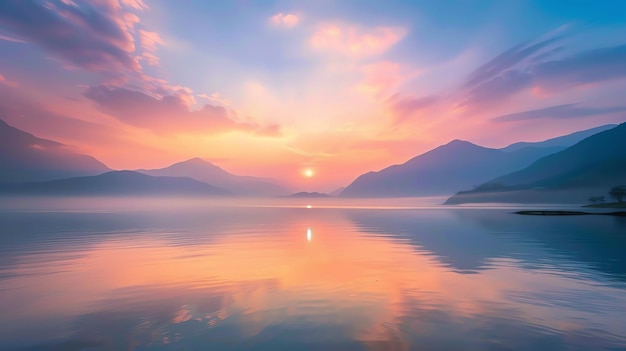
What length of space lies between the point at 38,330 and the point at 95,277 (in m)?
11.2

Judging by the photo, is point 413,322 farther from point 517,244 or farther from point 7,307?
point 517,244

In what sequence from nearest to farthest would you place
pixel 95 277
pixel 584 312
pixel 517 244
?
1. pixel 584 312
2. pixel 95 277
3. pixel 517 244

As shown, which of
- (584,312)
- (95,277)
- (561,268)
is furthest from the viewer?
(561,268)

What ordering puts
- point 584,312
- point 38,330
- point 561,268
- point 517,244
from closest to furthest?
point 38,330 → point 584,312 → point 561,268 → point 517,244

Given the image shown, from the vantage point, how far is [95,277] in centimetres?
2531

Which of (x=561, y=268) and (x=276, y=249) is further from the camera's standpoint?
(x=276, y=249)

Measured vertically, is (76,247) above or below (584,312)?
above

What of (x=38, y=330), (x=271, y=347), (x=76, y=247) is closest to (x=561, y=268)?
(x=271, y=347)

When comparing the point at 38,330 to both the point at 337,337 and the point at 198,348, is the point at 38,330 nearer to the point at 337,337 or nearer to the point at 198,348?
the point at 198,348

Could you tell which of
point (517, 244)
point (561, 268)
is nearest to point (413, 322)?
point (561, 268)

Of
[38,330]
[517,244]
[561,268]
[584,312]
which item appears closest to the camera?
[38,330]

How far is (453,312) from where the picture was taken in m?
17.2

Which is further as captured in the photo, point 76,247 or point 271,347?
point 76,247

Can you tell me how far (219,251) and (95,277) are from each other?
45.7ft
